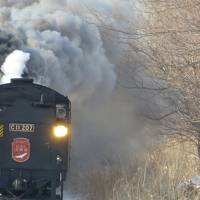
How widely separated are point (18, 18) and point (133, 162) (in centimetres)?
534

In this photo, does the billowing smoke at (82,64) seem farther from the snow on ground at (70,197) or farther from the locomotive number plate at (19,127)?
the locomotive number plate at (19,127)

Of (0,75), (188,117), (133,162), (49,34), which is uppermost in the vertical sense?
(49,34)

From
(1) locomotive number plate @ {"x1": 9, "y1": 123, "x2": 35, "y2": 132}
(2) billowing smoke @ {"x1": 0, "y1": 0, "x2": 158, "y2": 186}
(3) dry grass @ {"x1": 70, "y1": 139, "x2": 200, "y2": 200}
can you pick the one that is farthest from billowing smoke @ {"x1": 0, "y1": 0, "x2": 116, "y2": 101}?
(3) dry grass @ {"x1": 70, "y1": 139, "x2": 200, "y2": 200}

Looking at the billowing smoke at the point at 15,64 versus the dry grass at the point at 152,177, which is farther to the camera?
the billowing smoke at the point at 15,64

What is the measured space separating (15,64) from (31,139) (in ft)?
8.13

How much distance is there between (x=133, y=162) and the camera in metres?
13.8

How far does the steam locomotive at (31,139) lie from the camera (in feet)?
34.8

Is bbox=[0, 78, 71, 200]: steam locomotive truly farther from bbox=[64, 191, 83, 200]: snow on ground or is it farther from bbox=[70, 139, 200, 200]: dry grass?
bbox=[64, 191, 83, 200]: snow on ground

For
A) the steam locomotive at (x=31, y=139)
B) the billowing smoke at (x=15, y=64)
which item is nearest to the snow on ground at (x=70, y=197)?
the steam locomotive at (x=31, y=139)

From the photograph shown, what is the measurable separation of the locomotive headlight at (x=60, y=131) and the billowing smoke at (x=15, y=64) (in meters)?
2.19

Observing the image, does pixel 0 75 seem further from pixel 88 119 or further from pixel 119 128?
pixel 119 128

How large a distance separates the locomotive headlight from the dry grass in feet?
4.86

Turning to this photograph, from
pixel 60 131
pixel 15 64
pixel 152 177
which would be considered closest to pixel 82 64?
pixel 15 64

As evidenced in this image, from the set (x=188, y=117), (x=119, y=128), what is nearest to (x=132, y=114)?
(x=119, y=128)
